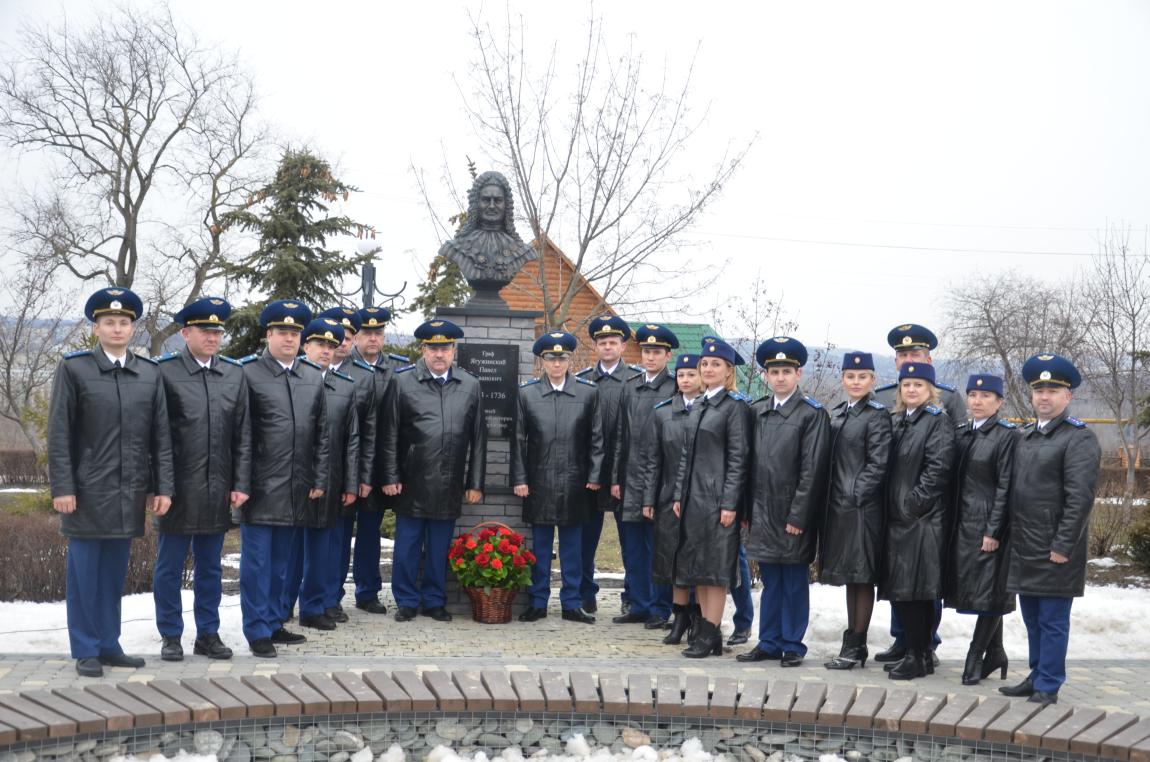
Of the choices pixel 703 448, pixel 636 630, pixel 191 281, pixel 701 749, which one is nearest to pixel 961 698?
pixel 701 749

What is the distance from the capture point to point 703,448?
7.57 metres

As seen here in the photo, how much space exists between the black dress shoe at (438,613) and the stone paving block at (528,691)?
3179 mm

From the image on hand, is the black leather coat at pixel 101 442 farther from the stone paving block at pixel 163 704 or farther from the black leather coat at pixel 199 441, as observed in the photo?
the stone paving block at pixel 163 704

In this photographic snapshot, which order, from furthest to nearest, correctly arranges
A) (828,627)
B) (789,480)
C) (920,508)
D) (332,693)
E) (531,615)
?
(531,615) < (828,627) < (789,480) < (920,508) < (332,693)

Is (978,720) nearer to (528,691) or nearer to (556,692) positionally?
(556,692)

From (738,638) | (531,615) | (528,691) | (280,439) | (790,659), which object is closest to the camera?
(528,691)

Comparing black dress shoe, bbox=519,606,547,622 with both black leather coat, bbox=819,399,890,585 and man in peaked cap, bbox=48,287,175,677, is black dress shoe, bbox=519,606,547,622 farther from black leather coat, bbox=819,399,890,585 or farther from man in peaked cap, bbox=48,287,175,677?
man in peaked cap, bbox=48,287,175,677

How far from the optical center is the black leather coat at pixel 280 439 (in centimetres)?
740

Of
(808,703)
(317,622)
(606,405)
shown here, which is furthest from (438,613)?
(808,703)

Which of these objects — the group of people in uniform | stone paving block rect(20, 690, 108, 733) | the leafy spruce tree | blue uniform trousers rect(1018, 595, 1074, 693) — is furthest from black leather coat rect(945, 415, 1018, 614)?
the leafy spruce tree

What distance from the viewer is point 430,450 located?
8.64 meters

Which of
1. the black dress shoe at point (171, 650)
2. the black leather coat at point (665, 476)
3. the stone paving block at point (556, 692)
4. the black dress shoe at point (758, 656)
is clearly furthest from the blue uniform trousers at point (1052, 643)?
the black dress shoe at point (171, 650)

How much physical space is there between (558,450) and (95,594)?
3.69m

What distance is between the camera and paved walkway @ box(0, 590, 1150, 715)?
651 centimetres
